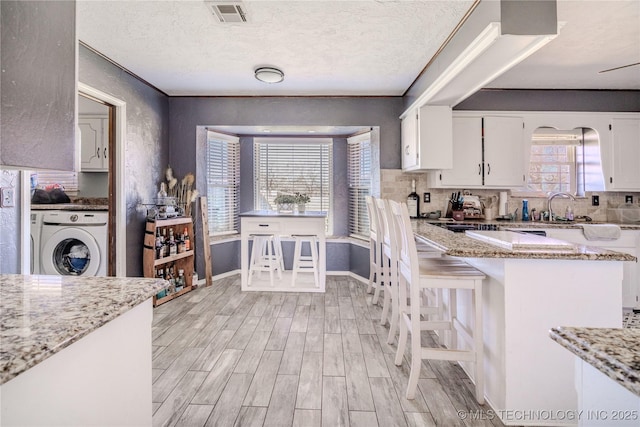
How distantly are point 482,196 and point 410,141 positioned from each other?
1.19 metres

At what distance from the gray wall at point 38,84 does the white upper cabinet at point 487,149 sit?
11.9ft

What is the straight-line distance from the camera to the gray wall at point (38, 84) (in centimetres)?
67

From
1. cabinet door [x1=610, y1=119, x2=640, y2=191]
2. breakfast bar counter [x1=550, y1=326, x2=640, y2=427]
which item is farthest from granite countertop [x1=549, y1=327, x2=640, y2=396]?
cabinet door [x1=610, y1=119, x2=640, y2=191]

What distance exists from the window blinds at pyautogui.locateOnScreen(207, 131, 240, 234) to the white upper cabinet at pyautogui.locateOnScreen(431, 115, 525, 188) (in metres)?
3.04

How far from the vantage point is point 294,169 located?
508 centimetres

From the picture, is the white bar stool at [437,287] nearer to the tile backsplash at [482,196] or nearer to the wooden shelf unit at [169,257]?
the tile backsplash at [482,196]

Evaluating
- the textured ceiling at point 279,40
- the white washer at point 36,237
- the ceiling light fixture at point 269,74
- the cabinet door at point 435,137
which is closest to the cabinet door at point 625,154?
the cabinet door at point 435,137

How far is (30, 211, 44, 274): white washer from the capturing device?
3385mm

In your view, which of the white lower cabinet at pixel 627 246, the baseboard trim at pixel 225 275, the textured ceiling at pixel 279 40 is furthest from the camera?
the baseboard trim at pixel 225 275

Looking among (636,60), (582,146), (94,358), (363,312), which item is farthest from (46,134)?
(582,146)

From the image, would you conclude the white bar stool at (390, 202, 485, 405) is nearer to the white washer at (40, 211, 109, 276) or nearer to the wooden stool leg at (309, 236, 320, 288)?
the wooden stool leg at (309, 236, 320, 288)

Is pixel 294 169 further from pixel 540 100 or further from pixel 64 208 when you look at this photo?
pixel 540 100

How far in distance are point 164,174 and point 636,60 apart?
206 inches

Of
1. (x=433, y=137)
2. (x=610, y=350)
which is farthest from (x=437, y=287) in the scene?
(x=433, y=137)
